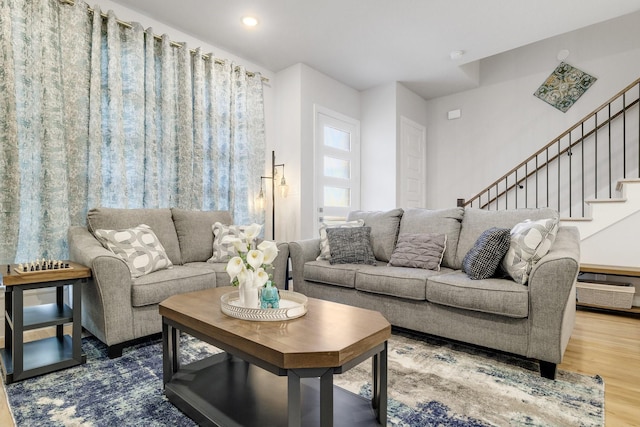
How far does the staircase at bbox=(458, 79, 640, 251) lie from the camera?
133 inches

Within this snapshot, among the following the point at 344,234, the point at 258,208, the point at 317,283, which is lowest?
the point at 317,283

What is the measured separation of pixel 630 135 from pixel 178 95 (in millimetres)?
5275

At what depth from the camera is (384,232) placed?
322cm

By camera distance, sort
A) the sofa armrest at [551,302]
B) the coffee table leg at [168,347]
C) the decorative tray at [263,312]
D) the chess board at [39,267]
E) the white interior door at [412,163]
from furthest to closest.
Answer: the white interior door at [412,163], the chess board at [39,267], the sofa armrest at [551,302], the coffee table leg at [168,347], the decorative tray at [263,312]

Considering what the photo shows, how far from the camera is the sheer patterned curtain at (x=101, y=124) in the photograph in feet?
8.45

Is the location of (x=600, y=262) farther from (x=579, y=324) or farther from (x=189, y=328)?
(x=189, y=328)

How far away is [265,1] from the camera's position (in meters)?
3.15

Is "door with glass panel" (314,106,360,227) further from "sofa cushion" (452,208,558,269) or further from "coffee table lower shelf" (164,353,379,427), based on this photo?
"coffee table lower shelf" (164,353,379,427)

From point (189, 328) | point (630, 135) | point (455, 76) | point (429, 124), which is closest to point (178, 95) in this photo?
point (189, 328)

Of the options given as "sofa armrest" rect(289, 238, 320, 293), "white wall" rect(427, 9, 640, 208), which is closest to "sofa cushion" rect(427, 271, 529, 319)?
"sofa armrest" rect(289, 238, 320, 293)

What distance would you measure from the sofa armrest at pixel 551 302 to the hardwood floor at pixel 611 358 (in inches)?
11.1

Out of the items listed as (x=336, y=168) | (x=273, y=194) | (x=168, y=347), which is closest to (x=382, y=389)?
(x=168, y=347)

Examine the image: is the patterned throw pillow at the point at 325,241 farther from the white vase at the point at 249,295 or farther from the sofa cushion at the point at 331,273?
the white vase at the point at 249,295


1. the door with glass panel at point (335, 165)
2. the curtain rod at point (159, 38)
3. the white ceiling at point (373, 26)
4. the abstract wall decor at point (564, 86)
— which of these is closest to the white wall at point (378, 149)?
the door with glass panel at point (335, 165)
